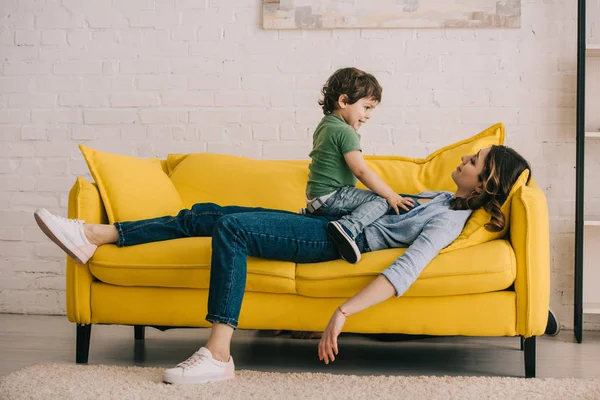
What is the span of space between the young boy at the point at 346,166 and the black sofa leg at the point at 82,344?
851 millimetres

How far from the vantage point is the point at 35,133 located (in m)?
3.38

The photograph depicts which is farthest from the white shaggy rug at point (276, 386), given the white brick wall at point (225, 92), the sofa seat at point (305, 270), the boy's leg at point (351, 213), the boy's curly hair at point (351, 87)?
the white brick wall at point (225, 92)

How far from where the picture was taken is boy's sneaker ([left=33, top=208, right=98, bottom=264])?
2160mm

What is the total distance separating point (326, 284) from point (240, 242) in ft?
0.99

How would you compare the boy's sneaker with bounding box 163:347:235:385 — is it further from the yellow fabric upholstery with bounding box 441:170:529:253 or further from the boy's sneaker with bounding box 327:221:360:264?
the yellow fabric upholstery with bounding box 441:170:529:253

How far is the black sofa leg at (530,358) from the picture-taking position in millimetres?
2117

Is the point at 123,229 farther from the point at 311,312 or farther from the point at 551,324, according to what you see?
the point at 551,324

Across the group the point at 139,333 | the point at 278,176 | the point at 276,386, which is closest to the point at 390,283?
the point at 276,386

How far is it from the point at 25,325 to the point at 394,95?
2.01 metres

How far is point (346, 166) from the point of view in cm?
237

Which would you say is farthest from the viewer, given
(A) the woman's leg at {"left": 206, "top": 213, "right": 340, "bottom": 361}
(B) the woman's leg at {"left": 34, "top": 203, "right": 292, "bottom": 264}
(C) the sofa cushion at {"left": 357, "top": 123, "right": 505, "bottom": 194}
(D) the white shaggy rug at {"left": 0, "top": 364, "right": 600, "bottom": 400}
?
(C) the sofa cushion at {"left": 357, "top": 123, "right": 505, "bottom": 194}

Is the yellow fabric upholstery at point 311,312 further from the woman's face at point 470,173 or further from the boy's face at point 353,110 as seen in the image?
the boy's face at point 353,110

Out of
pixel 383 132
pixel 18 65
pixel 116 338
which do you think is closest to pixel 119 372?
pixel 116 338

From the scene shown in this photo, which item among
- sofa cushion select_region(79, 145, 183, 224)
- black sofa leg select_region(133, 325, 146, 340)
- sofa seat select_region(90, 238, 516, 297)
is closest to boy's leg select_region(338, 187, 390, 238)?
sofa seat select_region(90, 238, 516, 297)
